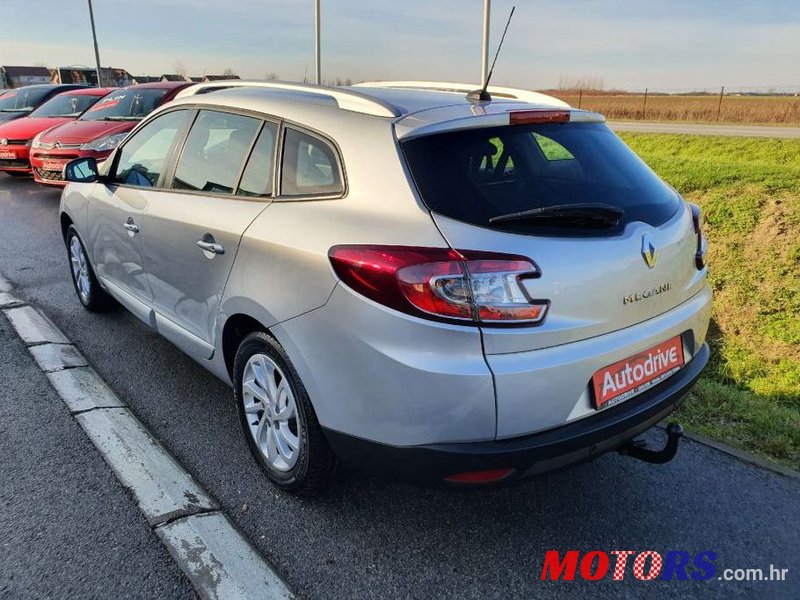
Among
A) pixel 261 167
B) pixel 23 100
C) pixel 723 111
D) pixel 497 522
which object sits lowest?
pixel 497 522

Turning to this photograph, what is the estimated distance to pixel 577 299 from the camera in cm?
209

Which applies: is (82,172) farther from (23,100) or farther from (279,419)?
(23,100)

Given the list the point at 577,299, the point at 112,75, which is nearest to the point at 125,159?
the point at 577,299

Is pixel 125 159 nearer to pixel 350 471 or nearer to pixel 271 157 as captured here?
pixel 271 157

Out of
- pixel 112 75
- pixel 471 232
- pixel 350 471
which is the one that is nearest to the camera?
pixel 471 232

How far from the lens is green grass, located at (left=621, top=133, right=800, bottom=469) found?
350cm

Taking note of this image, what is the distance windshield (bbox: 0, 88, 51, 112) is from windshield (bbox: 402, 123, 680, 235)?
1628 cm

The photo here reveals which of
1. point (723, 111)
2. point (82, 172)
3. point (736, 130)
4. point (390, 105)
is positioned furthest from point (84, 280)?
point (723, 111)

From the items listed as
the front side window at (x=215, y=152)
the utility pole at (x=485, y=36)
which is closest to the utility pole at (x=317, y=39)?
the utility pole at (x=485, y=36)

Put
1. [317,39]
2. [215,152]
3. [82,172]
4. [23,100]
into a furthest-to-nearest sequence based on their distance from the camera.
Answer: [317,39]
[23,100]
[82,172]
[215,152]

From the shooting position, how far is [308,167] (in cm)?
258

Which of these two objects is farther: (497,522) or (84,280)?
(84,280)

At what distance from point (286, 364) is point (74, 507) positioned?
3.69 ft

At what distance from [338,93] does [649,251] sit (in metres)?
1.46
